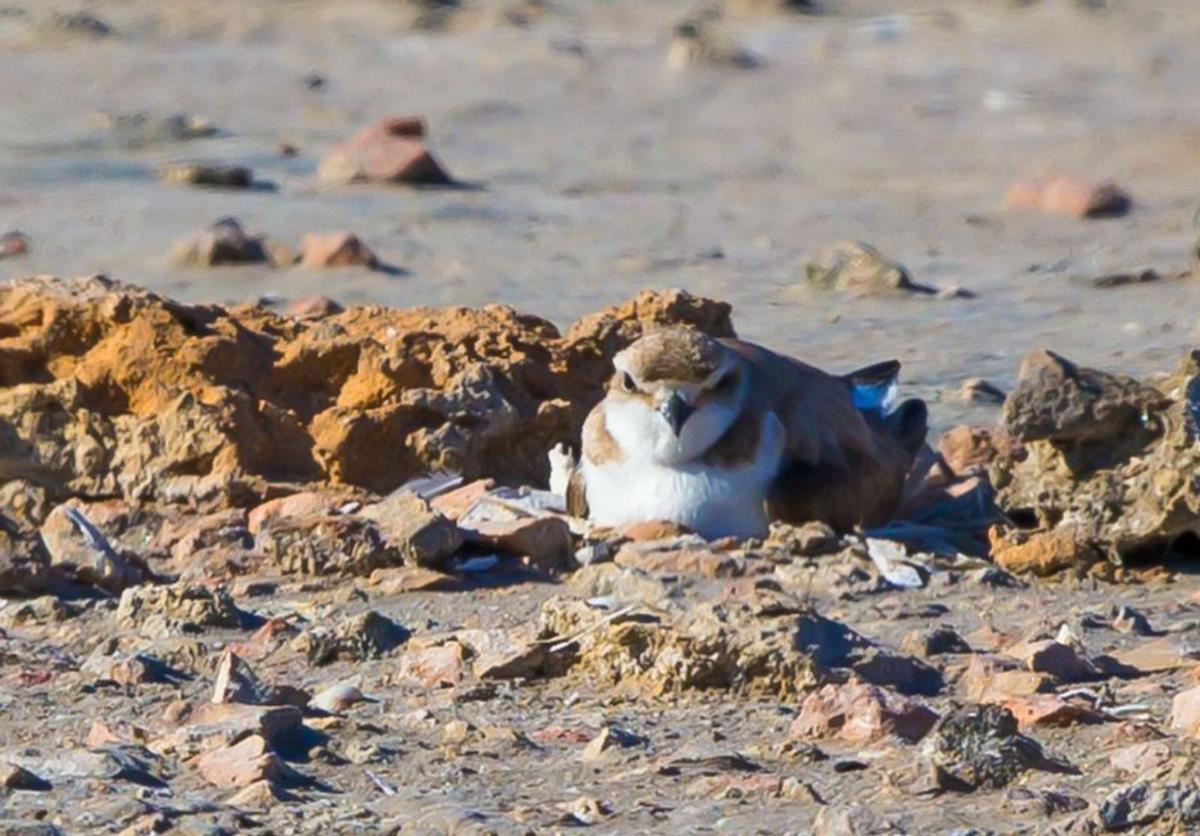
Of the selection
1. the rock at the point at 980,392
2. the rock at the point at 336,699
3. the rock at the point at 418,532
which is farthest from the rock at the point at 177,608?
the rock at the point at 980,392

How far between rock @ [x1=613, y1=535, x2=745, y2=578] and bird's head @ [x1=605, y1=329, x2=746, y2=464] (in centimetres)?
36

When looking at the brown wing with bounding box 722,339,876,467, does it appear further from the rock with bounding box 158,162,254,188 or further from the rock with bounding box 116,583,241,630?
the rock with bounding box 158,162,254,188

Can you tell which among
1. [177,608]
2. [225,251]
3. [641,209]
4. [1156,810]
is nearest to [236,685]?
[177,608]

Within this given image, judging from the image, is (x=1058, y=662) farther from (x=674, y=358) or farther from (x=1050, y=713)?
(x=674, y=358)

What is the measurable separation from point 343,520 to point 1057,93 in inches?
458

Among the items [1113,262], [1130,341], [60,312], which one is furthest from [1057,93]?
[60,312]

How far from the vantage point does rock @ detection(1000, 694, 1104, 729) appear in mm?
4777

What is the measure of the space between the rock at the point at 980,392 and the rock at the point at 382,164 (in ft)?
19.4

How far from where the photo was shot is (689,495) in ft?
22.8

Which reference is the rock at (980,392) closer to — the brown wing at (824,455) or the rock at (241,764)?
the brown wing at (824,455)

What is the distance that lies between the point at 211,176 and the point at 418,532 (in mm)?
8429

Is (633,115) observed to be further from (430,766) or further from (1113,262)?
(430,766)

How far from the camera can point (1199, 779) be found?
405 cm

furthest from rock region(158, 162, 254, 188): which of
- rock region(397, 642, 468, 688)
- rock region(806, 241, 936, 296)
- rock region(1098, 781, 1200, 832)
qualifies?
rock region(1098, 781, 1200, 832)
